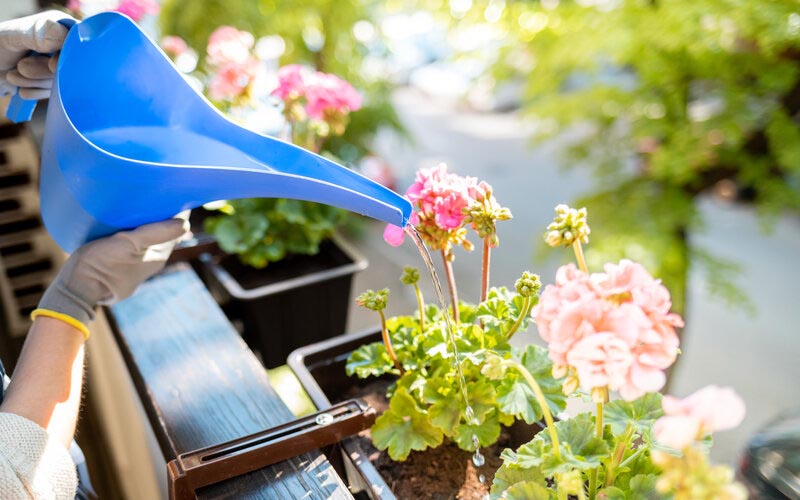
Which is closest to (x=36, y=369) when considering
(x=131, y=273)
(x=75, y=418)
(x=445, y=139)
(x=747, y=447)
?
A: (x=75, y=418)

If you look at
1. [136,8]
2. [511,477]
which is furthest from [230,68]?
[511,477]

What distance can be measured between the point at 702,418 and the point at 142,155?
655mm

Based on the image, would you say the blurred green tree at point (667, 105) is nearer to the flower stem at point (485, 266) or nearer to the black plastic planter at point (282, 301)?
the black plastic planter at point (282, 301)

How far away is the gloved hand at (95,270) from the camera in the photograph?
29.4 inches

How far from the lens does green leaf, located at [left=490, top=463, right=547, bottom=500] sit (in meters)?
0.58

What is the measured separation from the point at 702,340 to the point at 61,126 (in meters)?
3.09

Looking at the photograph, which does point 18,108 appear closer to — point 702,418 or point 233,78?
point 233,78

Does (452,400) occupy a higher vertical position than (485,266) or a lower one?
lower

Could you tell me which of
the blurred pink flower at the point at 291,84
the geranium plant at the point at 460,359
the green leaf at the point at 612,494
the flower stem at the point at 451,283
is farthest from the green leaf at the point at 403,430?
the blurred pink flower at the point at 291,84

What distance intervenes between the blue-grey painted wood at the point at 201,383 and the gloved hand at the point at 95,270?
13cm

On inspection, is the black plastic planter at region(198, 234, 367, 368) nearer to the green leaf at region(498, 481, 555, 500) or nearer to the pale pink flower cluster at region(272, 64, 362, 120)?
the pale pink flower cluster at region(272, 64, 362, 120)

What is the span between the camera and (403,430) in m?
0.72

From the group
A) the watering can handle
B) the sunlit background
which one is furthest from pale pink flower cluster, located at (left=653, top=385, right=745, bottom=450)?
the watering can handle

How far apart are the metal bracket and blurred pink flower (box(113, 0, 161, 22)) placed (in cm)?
106
